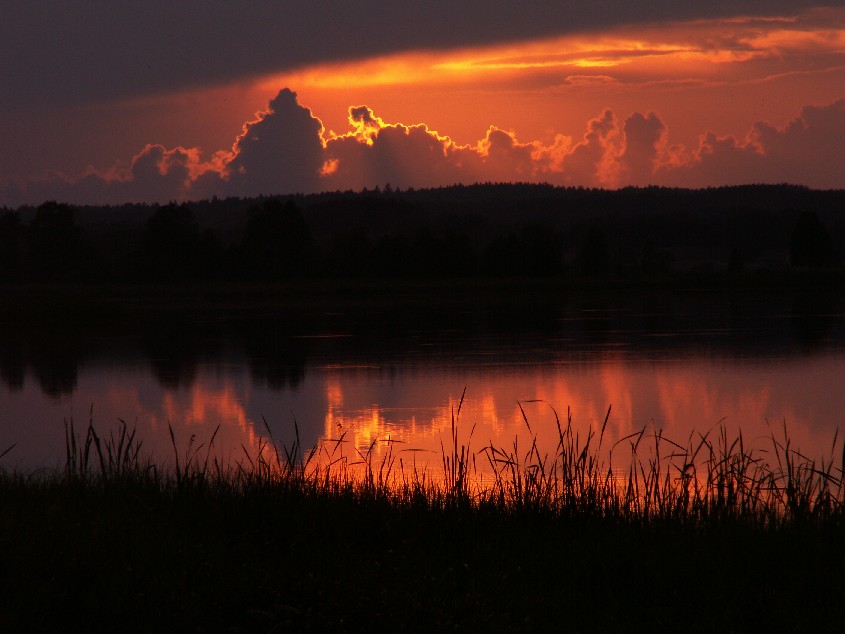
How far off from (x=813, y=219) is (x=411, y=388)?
7136 centimetres

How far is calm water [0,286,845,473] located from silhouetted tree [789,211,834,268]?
41.1 m

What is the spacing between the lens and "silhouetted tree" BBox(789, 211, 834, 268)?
8219 centimetres

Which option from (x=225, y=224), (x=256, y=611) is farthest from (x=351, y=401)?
(x=225, y=224)

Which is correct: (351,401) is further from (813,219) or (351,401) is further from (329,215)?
(329,215)

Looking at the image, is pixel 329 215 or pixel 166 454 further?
pixel 329 215

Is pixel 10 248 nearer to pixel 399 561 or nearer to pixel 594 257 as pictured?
pixel 594 257

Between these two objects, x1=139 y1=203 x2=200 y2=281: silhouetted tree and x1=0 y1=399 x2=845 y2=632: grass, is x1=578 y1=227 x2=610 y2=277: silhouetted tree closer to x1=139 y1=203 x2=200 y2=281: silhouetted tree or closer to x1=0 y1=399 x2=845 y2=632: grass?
x1=139 y1=203 x2=200 y2=281: silhouetted tree

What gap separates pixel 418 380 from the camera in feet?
72.7

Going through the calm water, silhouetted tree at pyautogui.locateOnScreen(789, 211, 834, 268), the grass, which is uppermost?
silhouetted tree at pyautogui.locateOnScreen(789, 211, 834, 268)

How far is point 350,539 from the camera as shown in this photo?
7.19 m

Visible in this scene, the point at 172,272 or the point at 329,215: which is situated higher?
the point at 329,215

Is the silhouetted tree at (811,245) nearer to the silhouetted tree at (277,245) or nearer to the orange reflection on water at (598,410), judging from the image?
the silhouetted tree at (277,245)

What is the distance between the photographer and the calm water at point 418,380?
52.2 feet

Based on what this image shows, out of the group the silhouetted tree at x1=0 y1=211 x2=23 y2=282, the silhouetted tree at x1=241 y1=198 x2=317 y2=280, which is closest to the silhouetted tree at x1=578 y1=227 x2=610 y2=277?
the silhouetted tree at x1=241 y1=198 x2=317 y2=280
